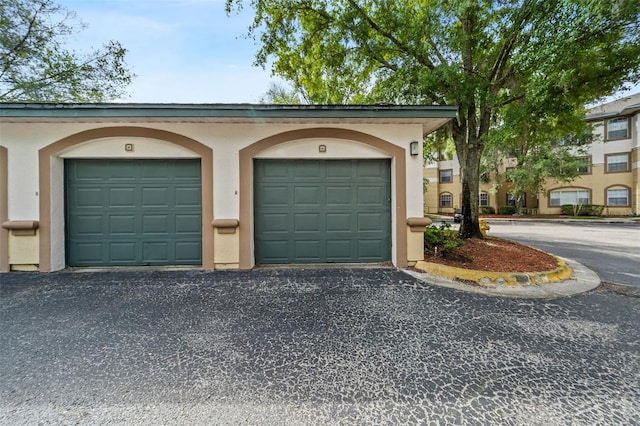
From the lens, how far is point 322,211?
5727 millimetres

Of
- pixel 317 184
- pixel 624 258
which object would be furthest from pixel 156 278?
pixel 624 258

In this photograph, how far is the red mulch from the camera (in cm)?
505

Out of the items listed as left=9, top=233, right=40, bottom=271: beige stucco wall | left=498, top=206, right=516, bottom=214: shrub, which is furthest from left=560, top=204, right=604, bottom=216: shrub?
left=9, top=233, right=40, bottom=271: beige stucco wall

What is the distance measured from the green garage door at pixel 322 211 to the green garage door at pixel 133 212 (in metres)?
1.41

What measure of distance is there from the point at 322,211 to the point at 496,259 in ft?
12.3

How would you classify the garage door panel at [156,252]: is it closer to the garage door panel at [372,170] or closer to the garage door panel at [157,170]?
the garage door panel at [157,170]

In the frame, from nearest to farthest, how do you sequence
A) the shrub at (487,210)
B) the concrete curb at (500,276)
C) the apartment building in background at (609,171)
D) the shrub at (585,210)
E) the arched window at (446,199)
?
the concrete curb at (500,276) → the apartment building in background at (609,171) → the shrub at (585,210) → the shrub at (487,210) → the arched window at (446,199)

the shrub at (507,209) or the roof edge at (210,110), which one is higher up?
the roof edge at (210,110)

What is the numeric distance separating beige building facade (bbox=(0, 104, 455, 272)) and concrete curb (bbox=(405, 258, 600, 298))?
895 millimetres

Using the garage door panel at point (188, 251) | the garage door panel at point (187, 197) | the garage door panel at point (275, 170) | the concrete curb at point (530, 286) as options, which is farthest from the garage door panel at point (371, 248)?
the garage door panel at point (187, 197)

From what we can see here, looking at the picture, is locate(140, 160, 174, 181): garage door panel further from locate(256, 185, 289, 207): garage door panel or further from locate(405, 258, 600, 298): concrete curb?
locate(405, 258, 600, 298): concrete curb

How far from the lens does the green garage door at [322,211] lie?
5.69 m

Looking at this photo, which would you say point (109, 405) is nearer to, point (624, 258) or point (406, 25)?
point (406, 25)

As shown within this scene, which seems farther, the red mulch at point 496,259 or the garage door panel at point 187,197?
the garage door panel at point 187,197
